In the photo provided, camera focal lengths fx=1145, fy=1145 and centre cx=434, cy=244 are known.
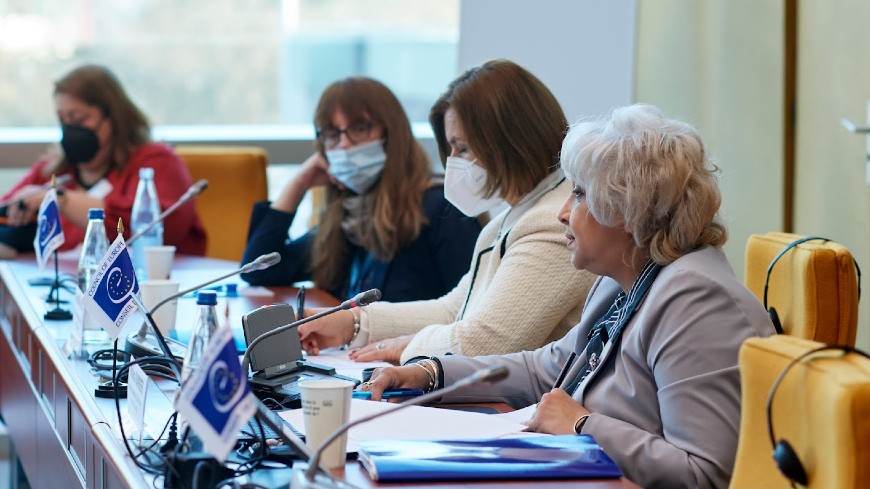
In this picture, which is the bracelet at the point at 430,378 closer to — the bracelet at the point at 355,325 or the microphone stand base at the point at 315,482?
the bracelet at the point at 355,325

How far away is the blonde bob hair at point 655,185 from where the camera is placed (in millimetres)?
1597

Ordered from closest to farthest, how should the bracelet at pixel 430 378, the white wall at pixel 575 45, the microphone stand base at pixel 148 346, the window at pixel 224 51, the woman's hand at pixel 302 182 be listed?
the bracelet at pixel 430 378 → the microphone stand base at pixel 148 346 → the woman's hand at pixel 302 182 → the white wall at pixel 575 45 → the window at pixel 224 51

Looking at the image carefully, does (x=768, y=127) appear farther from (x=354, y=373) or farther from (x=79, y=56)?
(x=79, y=56)

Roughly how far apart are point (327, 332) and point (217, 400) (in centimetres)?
113

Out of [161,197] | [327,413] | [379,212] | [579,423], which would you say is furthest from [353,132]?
[327,413]

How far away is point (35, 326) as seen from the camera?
2.38 metres

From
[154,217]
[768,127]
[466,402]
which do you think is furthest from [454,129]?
[768,127]

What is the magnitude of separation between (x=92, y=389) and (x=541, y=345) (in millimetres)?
790

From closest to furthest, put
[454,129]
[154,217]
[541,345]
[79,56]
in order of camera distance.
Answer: [541,345] → [454,129] → [154,217] → [79,56]

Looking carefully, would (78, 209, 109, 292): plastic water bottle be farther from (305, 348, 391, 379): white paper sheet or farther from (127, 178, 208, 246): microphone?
(305, 348, 391, 379): white paper sheet

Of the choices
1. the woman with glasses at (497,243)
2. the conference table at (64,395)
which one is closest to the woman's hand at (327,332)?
the woman with glasses at (497,243)

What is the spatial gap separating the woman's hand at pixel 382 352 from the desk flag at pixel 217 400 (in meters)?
1.00

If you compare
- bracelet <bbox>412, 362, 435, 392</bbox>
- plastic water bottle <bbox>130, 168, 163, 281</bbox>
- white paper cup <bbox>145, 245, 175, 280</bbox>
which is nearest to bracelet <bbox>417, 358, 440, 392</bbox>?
bracelet <bbox>412, 362, 435, 392</bbox>

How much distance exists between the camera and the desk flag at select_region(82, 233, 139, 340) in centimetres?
172
